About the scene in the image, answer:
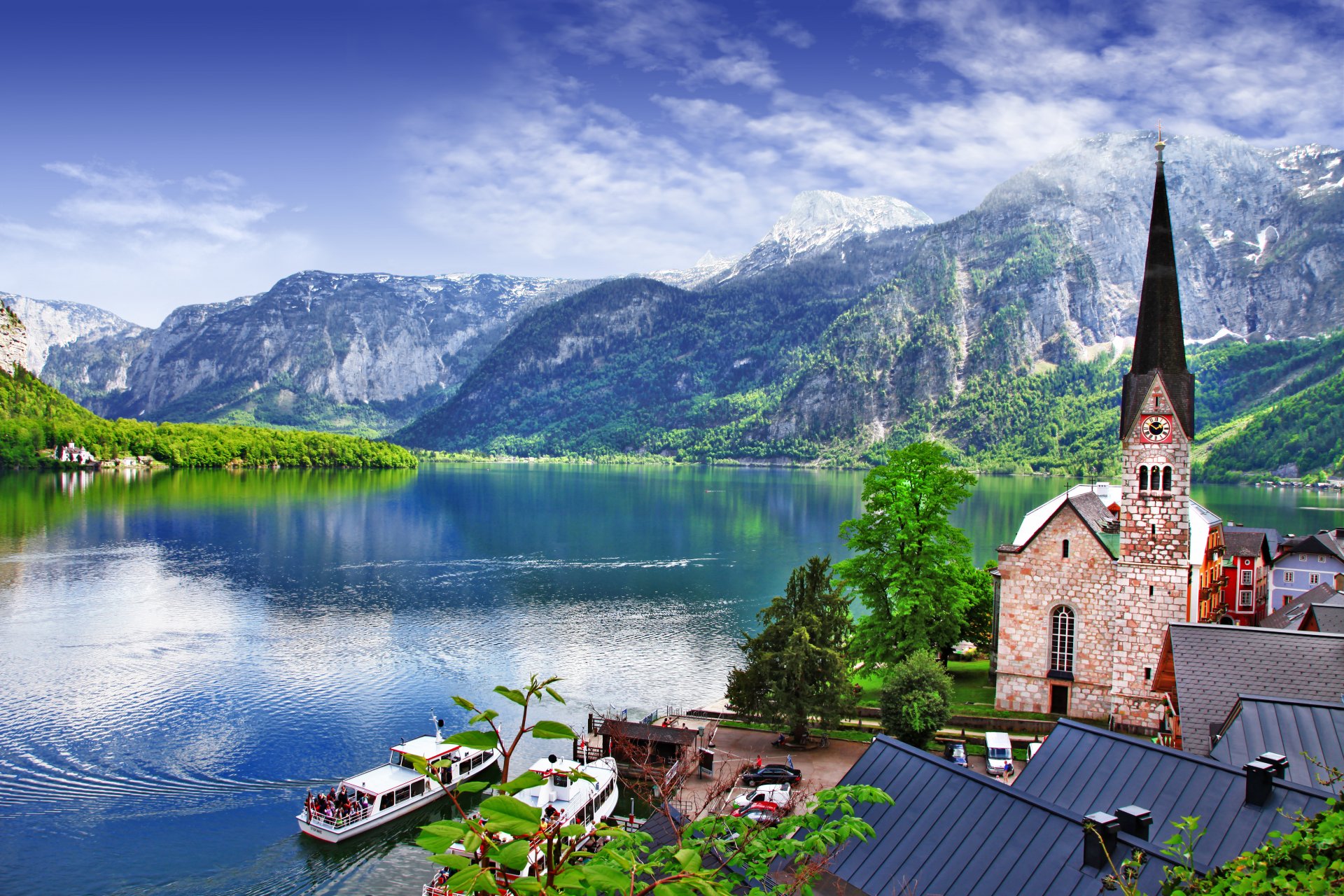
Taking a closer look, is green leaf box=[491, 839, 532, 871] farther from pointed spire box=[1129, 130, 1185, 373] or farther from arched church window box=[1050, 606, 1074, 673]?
arched church window box=[1050, 606, 1074, 673]

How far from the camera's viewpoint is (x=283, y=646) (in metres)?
53.1

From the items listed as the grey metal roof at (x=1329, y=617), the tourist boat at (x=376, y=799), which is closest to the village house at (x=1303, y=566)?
the grey metal roof at (x=1329, y=617)

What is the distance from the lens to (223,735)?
124ft

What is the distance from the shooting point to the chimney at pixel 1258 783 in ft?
38.0

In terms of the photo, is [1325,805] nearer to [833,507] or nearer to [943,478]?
[943,478]

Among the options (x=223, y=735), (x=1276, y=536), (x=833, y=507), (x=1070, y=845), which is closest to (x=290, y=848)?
(x=223, y=735)

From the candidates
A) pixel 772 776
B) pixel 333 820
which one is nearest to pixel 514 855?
pixel 772 776

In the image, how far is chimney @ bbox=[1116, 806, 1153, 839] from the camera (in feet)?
36.6

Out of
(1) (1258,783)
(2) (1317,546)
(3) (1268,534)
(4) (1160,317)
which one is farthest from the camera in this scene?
(3) (1268,534)

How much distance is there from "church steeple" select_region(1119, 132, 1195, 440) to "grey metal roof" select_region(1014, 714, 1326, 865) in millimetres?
18560

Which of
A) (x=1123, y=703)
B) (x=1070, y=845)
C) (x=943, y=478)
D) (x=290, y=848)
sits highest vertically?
(x=943, y=478)

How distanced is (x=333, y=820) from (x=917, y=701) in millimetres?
19671

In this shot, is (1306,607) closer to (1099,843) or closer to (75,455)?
(1099,843)

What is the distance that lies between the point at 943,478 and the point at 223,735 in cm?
3206
